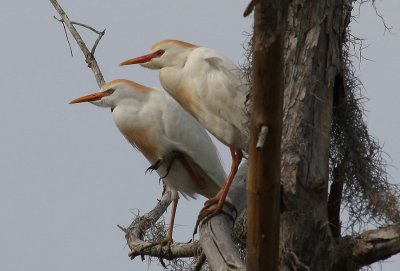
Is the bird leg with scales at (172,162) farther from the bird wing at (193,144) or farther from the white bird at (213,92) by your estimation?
the white bird at (213,92)

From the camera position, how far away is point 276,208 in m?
2.47

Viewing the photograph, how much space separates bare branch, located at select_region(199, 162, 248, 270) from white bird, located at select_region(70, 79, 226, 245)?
41.2 inches

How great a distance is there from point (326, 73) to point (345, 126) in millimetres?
302

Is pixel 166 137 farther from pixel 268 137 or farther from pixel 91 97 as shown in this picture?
pixel 268 137

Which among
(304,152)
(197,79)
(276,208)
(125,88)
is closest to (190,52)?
(197,79)

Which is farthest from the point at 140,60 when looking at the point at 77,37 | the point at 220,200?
the point at 220,200

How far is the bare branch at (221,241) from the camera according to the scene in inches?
116

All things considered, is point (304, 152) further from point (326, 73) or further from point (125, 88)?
point (125, 88)

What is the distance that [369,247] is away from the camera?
287cm

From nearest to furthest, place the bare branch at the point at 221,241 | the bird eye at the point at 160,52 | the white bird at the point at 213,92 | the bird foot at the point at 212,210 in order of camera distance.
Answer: the bare branch at the point at 221,241, the bird foot at the point at 212,210, the white bird at the point at 213,92, the bird eye at the point at 160,52

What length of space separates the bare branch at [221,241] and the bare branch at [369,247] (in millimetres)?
318

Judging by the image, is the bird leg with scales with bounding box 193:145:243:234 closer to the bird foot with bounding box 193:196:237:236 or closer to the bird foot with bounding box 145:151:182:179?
the bird foot with bounding box 193:196:237:236

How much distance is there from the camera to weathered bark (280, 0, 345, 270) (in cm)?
286

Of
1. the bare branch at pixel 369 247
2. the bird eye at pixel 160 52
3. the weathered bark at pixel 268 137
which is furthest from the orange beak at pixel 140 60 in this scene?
the weathered bark at pixel 268 137
